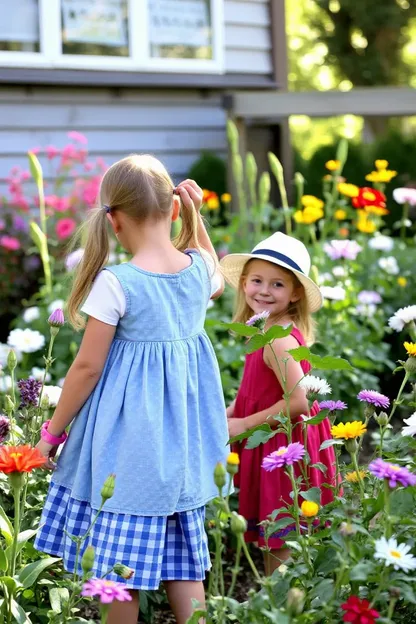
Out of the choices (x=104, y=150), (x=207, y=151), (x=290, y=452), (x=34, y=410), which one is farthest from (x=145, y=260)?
(x=207, y=151)

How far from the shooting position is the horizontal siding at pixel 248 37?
659 centimetres

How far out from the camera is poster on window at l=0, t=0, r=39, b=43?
5594 mm

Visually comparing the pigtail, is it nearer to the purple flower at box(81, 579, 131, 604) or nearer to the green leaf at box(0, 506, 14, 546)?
the green leaf at box(0, 506, 14, 546)

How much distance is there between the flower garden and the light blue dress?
7 centimetres

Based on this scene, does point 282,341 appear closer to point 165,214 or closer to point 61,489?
point 165,214

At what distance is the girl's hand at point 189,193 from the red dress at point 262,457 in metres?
0.44

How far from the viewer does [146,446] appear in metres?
1.96

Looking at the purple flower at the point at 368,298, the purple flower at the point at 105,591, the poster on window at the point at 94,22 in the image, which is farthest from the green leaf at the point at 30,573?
the poster on window at the point at 94,22

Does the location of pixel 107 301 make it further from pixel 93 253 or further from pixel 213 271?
pixel 213 271

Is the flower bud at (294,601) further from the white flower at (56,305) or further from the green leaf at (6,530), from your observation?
the white flower at (56,305)

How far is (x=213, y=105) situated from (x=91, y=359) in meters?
4.89

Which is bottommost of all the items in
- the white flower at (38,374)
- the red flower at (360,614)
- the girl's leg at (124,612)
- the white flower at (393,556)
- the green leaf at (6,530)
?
the girl's leg at (124,612)

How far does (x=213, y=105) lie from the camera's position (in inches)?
260

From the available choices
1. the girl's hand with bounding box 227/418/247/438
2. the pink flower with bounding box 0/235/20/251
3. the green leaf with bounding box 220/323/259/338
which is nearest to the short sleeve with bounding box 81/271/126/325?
the green leaf with bounding box 220/323/259/338
